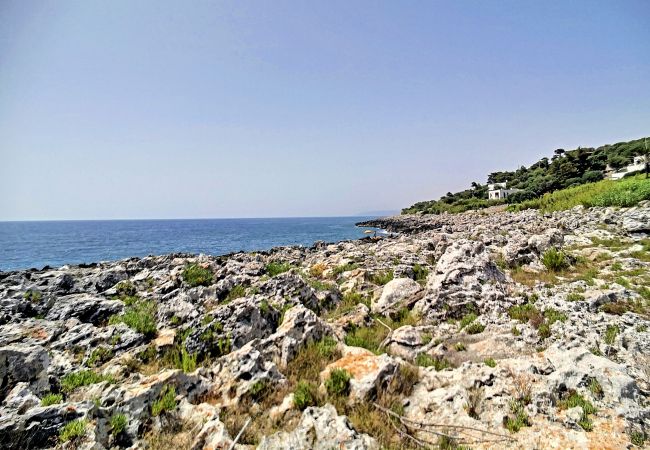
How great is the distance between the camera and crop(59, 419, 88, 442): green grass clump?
17.0ft

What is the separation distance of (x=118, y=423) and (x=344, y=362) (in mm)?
4918

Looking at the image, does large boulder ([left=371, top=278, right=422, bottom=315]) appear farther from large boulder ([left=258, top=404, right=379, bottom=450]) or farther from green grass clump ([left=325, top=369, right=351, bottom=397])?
large boulder ([left=258, top=404, right=379, bottom=450])

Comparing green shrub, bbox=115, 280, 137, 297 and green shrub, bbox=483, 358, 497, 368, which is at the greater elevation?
green shrub, bbox=115, 280, 137, 297

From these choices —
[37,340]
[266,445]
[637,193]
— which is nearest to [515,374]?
[266,445]

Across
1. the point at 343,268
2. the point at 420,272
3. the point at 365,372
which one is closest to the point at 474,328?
the point at 365,372

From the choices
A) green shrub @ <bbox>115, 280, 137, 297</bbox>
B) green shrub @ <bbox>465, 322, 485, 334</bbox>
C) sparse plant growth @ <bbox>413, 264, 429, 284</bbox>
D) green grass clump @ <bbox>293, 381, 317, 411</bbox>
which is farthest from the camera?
sparse plant growth @ <bbox>413, 264, 429, 284</bbox>

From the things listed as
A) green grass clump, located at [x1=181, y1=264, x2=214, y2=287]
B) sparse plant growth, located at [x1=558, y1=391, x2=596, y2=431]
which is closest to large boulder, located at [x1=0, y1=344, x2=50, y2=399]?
green grass clump, located at [x1=181, y1=264, x2=214, y2=287]

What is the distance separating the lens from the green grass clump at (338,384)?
6.86m

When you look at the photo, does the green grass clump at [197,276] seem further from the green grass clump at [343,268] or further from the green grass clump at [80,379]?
the green grass clump at [343,268]

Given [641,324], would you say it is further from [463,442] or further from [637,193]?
[637,193]

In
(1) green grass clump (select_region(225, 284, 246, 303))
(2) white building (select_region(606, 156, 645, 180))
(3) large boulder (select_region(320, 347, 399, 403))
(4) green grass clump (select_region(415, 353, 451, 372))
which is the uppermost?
(2) white building (select_region(606, 156, 645, 180))

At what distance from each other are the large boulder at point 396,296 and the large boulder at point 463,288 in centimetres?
70

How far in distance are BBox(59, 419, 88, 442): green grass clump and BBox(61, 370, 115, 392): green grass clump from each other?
7.43 feet

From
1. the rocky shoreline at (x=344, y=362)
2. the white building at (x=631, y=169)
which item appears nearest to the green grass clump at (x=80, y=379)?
the rocky shoreline at (x=344, y=362)
